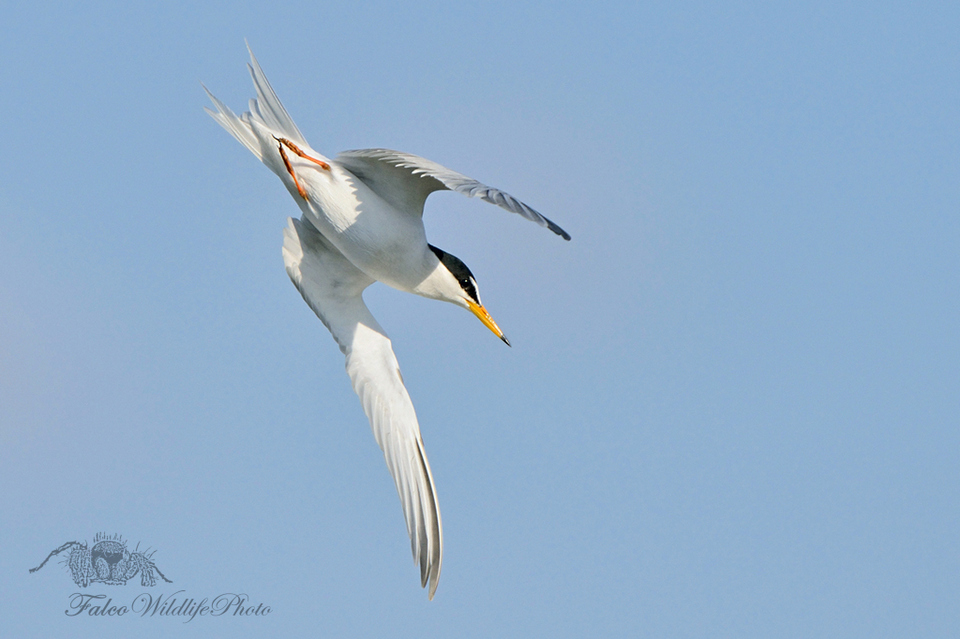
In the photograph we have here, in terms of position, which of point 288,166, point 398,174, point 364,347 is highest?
point 398,174

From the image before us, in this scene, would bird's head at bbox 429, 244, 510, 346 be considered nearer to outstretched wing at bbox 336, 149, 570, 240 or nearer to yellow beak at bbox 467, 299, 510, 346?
yellow beak at bbox 467, 299, 510, 346

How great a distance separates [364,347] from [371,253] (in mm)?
1258

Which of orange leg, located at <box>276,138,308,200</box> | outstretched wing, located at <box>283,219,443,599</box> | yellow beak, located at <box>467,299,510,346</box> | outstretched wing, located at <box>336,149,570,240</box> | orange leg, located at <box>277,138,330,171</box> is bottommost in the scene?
outstretched wing, located at <box>283,219,443,599</box>

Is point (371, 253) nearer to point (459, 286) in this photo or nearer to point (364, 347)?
point (459, 286)

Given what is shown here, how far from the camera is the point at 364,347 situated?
28.0 feet

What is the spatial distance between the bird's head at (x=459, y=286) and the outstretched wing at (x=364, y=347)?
0.85 m

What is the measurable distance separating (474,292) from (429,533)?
2.04m

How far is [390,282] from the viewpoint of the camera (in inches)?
320

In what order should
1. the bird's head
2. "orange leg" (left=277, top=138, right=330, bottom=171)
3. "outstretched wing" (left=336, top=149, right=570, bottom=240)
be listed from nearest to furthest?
1. "outstretched wing" (left=336, top=149, right=570, bottom=240)
2. "orange leg" (left=277, top=138, right=330, bottom=171)
3. the bird's head

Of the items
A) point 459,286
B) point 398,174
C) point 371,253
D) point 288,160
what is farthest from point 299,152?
point 459,286

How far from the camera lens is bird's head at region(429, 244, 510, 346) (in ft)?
26.3

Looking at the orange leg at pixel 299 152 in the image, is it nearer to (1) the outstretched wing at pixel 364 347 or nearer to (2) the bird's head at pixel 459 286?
(1) the outstretched wing at pixel 364 347

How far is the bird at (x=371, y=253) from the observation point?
7.39 m

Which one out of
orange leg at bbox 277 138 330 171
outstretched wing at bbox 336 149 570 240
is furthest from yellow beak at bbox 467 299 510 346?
orange leg at bbox 277 138 330 171
